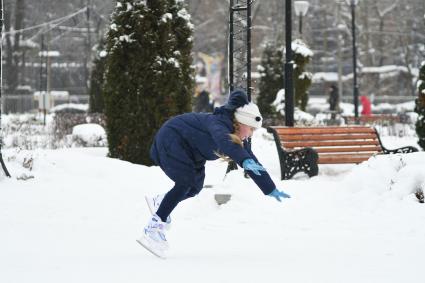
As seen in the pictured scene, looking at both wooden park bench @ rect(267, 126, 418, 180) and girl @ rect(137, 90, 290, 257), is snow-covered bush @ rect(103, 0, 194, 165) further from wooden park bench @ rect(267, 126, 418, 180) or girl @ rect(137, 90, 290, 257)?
girl @ rect(137, 90, 290, 257)

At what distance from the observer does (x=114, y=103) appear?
11.5 meters

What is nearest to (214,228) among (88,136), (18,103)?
(88,136)

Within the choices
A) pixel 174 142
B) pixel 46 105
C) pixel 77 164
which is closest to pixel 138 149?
pixel 77 164

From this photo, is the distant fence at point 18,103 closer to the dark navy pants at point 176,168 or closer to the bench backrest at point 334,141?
the bench backrest at point 334,141

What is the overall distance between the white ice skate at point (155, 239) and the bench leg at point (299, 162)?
4.75 meters

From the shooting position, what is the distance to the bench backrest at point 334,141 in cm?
1017

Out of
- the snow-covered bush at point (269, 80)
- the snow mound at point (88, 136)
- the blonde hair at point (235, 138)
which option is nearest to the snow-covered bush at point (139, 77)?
the snow mound at point (88, 136)

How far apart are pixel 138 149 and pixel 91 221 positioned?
477 centimetres

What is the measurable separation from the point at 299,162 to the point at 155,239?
196 inches

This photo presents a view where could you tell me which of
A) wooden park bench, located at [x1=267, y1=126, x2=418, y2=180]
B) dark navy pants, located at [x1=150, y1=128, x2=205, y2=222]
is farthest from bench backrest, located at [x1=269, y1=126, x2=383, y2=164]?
dark navy pants, located at [x1=150, y1=128, x2=205, y2=222]

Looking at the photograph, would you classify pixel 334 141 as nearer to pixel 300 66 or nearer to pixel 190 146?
pixel 190 146

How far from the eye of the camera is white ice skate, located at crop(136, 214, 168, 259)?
492 cm

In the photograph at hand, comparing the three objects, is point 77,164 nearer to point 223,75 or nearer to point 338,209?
point 338,209

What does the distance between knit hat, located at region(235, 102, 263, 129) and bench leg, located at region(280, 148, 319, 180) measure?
4685 millimetres
